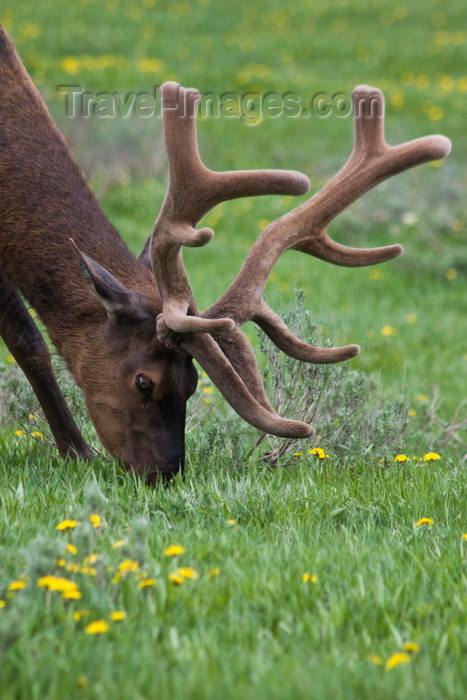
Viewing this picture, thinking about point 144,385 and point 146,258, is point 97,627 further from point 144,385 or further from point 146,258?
point 146,258

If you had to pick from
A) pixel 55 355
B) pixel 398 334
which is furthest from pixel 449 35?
pixel 55 355

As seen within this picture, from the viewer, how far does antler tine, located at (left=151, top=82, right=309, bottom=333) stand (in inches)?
154

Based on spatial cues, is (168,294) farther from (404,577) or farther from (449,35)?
(449,35)

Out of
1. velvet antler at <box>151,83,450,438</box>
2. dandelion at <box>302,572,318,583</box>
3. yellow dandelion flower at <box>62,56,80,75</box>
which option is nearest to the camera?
dandelion at <box>302,572,318,583</box>

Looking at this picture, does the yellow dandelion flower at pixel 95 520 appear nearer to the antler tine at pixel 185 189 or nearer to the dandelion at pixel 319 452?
the antler tine at pixel 185 189

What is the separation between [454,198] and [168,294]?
9.57 m

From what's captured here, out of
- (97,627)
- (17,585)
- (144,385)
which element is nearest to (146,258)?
(144,385)

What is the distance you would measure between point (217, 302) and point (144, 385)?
525 millimetres

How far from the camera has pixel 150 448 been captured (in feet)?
14.3

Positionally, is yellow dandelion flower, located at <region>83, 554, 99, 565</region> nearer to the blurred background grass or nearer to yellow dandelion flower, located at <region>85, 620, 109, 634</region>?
yellow dandelion flower, located at <region>85, 620, 109, 634</region>

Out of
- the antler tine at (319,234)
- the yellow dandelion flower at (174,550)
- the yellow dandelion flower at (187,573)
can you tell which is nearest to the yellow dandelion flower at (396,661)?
the yellow dandelion flower at (187,573)

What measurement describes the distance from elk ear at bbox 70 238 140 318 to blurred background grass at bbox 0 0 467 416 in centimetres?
112

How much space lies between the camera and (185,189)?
410 centimetres

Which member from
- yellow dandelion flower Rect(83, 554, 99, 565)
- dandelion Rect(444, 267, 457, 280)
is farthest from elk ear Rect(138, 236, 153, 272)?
dandelion Rect(444, 267, 457, 280)
